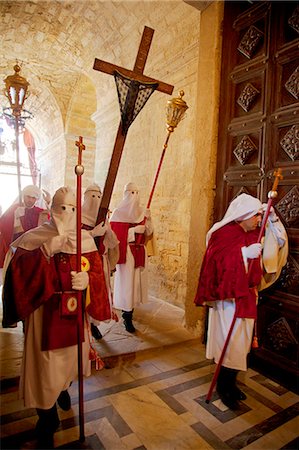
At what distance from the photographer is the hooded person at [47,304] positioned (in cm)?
202

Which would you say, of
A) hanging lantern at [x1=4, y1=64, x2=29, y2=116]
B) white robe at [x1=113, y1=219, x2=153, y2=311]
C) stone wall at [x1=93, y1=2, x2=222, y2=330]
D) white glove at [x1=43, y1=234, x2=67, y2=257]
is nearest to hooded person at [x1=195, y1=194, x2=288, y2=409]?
stone wall at [x1=93, y1=2, x2=222, y2=330]

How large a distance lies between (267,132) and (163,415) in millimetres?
2903

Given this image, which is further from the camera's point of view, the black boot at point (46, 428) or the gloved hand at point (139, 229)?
the gloved hand at point (139, 229)

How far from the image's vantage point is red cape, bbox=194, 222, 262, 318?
2.55 m

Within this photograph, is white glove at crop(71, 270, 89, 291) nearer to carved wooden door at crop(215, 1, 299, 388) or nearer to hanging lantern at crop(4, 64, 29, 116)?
carved wooden door at crop(215, 1, 299, 388)

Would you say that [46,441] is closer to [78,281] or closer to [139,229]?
[78,281]

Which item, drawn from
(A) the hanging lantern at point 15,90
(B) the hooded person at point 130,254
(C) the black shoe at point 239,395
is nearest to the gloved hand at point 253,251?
(C) the black shoe at point 239,395

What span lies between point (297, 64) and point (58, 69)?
8153 mm

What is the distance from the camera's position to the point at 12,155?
1541 centimetres

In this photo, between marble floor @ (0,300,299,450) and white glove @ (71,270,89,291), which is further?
marble floor @ (0,300,299,450)

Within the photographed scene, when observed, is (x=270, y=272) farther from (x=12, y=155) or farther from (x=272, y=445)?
(x=12, y=155)

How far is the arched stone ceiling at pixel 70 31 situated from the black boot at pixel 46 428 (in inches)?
231

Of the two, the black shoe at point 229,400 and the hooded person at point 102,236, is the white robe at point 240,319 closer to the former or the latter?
the black shoe at point 229,400

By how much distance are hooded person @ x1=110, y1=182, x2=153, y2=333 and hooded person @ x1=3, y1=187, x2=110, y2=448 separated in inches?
75.8
